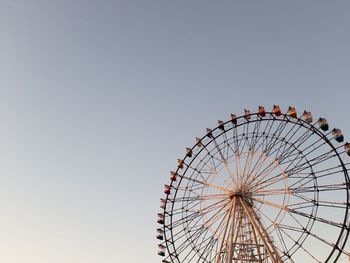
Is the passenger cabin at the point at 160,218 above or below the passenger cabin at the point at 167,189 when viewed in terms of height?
below

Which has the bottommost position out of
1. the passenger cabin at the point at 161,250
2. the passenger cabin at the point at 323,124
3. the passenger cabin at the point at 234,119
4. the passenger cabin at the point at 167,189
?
the passenger cabin at the point at 161,250

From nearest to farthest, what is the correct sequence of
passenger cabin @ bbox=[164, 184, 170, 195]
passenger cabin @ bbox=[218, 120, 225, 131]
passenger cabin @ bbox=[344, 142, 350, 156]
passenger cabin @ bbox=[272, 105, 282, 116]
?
passenger cabin @ bbox=[344, 142, 350, 156] → passenger cabin @ bbox=[272, 105, 282, 116] → passenger cabin @ bbox=[218, 120, 225, 131] → passenger cabin @ bbox=[164, 184, 170, 195]

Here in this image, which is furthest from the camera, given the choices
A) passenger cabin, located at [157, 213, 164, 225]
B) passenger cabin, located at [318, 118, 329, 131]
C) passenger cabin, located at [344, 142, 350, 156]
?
passenger cabin, located at [157, 213, 164, 225]

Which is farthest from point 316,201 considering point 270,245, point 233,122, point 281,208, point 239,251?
point 233,122

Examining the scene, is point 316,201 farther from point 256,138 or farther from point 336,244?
point 256,138

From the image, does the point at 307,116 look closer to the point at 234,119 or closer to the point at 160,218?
the point at 234,119

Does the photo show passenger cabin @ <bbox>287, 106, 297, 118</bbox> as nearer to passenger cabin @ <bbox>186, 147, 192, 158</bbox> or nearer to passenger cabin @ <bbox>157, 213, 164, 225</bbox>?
passenger cabin @ <bbox>186, 147, 192, 158</bbox>

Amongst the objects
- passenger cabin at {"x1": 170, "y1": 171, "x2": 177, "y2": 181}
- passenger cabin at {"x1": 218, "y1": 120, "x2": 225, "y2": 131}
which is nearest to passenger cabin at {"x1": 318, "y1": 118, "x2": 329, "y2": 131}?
passenger cabin at {"x1": 218, "y1": 120, "x2": 225, "y2": 131}

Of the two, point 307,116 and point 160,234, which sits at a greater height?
point 307,116

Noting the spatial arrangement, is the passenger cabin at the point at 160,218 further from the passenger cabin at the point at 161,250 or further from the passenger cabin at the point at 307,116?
the passenger cabin at the point at 307,116

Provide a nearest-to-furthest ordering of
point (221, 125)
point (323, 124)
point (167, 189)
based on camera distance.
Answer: point (323, 124) → point (221, 125) → point (167, 189)

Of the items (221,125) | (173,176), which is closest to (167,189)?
(173,176)

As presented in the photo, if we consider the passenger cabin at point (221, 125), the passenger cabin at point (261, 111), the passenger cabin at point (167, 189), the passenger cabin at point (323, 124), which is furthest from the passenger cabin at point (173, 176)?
the passenger cabin at point (323, 124)

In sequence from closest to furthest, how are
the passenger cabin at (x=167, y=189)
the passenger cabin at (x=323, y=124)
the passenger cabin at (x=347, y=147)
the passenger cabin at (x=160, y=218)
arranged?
the passenger cabin at (x=347, y=147)
the passenger cabin at (x=323, y=124)
the passenger cabin at (x=160, y=218)
the passenger cabin at (x=167, y=189)
